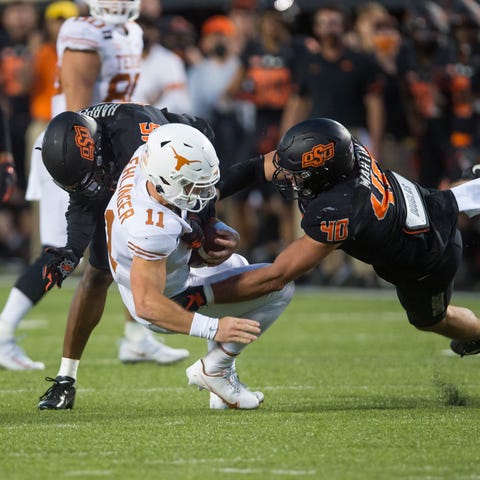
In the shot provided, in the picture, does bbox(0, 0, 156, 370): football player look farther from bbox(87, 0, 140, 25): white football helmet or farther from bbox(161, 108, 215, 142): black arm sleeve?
bbox(161, 108, 215, 142): black arm sleeve

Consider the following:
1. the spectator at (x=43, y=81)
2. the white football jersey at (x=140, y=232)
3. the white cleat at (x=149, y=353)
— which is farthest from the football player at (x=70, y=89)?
the spectator at (x=43, y=81)

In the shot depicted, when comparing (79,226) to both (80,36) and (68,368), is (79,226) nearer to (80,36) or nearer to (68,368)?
(68,368)

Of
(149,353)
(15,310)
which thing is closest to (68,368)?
(15,310)

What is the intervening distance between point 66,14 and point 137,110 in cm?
500

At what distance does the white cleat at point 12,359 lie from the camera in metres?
7.09

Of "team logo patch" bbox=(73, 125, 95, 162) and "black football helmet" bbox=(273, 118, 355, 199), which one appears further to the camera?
"team logo patch" bbox=(73, 125, 95, 162)

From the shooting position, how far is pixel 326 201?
5289mm

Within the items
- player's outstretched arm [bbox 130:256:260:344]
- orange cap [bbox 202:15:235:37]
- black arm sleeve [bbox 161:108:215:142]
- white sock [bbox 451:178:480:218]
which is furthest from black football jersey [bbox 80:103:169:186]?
orange cap [bbox 202:15:235:37]

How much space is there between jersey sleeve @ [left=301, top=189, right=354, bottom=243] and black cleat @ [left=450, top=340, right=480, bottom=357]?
3.70 ft

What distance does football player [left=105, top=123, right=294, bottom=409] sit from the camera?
5.06 m

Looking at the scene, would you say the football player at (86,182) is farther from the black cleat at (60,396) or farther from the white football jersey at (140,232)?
the white football jersey at (140,232)

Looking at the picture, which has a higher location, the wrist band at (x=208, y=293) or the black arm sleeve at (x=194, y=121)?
the black arm sleeve at (x=194, y=121)

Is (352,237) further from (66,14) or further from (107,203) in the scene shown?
(66,14)

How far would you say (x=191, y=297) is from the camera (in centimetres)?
558
